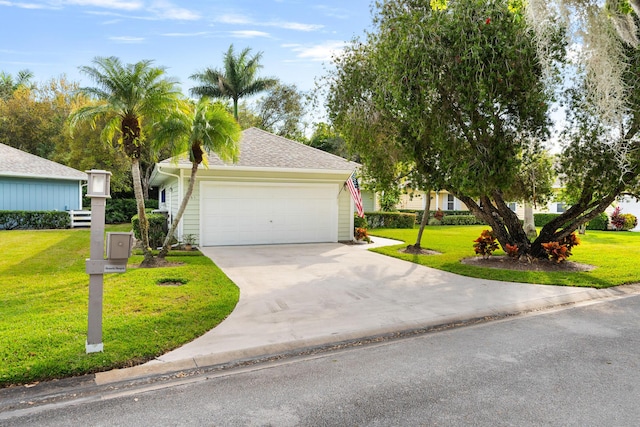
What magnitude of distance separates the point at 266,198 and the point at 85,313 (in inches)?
327

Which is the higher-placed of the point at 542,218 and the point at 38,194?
the point at 38,194

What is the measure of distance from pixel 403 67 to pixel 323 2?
333cm

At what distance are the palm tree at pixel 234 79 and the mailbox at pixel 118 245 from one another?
27422 mm

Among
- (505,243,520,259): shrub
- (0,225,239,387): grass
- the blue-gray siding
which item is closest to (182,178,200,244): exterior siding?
(0,225,239,387): grass

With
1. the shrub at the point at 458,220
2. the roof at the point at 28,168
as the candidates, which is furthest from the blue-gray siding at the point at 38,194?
the shrub at the point at 458,220

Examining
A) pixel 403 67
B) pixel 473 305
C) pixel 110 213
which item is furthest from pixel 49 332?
pixel 110 213

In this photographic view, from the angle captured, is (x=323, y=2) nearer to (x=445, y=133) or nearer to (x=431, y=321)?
(x=445, y=133)

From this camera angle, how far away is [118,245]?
4.20 m

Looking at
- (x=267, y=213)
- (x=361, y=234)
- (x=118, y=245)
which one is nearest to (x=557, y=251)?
(x=361, y=234)

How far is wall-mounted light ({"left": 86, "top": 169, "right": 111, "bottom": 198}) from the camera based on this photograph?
13.9 feet

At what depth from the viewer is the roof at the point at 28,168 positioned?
18281 millimetres

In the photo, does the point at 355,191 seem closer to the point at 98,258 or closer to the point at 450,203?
the point at 98,258

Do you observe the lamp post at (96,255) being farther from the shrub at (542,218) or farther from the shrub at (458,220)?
the shrub at (542,218)

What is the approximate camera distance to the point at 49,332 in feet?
15.5
